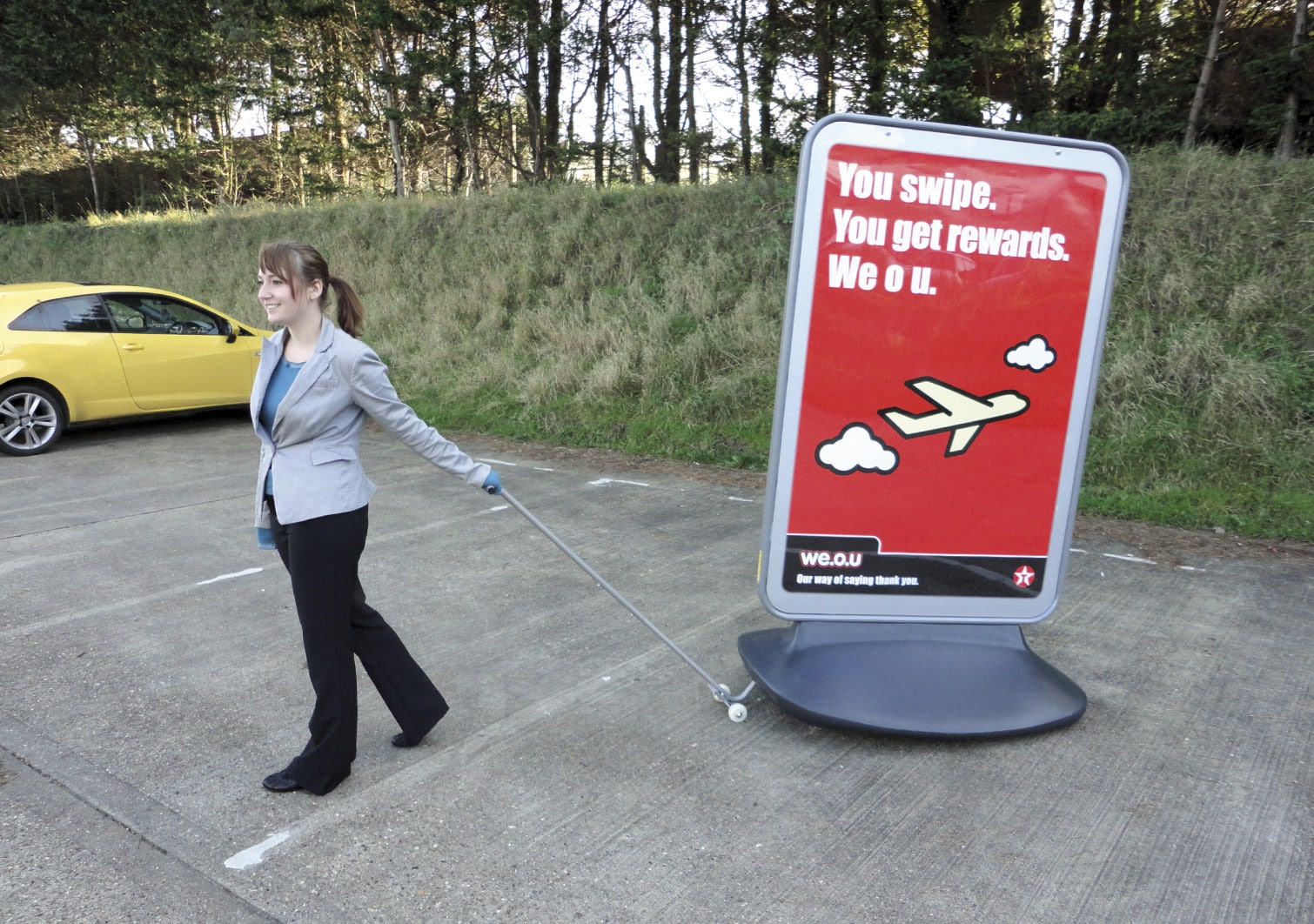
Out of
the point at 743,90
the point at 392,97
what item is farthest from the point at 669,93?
the point at 392,97

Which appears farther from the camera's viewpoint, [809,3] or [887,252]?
[809,3]

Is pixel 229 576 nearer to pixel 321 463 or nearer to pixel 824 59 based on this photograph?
pixel 321 463

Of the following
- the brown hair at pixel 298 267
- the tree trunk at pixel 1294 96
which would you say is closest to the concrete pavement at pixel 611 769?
the brown hair at pixel 298 267

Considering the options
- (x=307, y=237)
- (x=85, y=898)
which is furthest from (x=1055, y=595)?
(x=307, y=237)

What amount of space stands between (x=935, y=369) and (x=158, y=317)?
352 inches

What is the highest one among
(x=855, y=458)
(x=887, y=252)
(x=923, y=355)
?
(x=887, y=252)

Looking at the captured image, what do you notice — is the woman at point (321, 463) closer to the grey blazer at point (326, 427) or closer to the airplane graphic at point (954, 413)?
the grey blazer at point (326, 427)

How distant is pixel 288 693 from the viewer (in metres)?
3.83

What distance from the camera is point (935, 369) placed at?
11.3ft

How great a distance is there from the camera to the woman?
9.56ft

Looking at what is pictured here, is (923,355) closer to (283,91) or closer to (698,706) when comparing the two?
(698,706)

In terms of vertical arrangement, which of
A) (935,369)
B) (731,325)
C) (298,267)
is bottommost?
(731,325)

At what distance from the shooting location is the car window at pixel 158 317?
30.9 ft

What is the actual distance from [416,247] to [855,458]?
1433 centimetres
